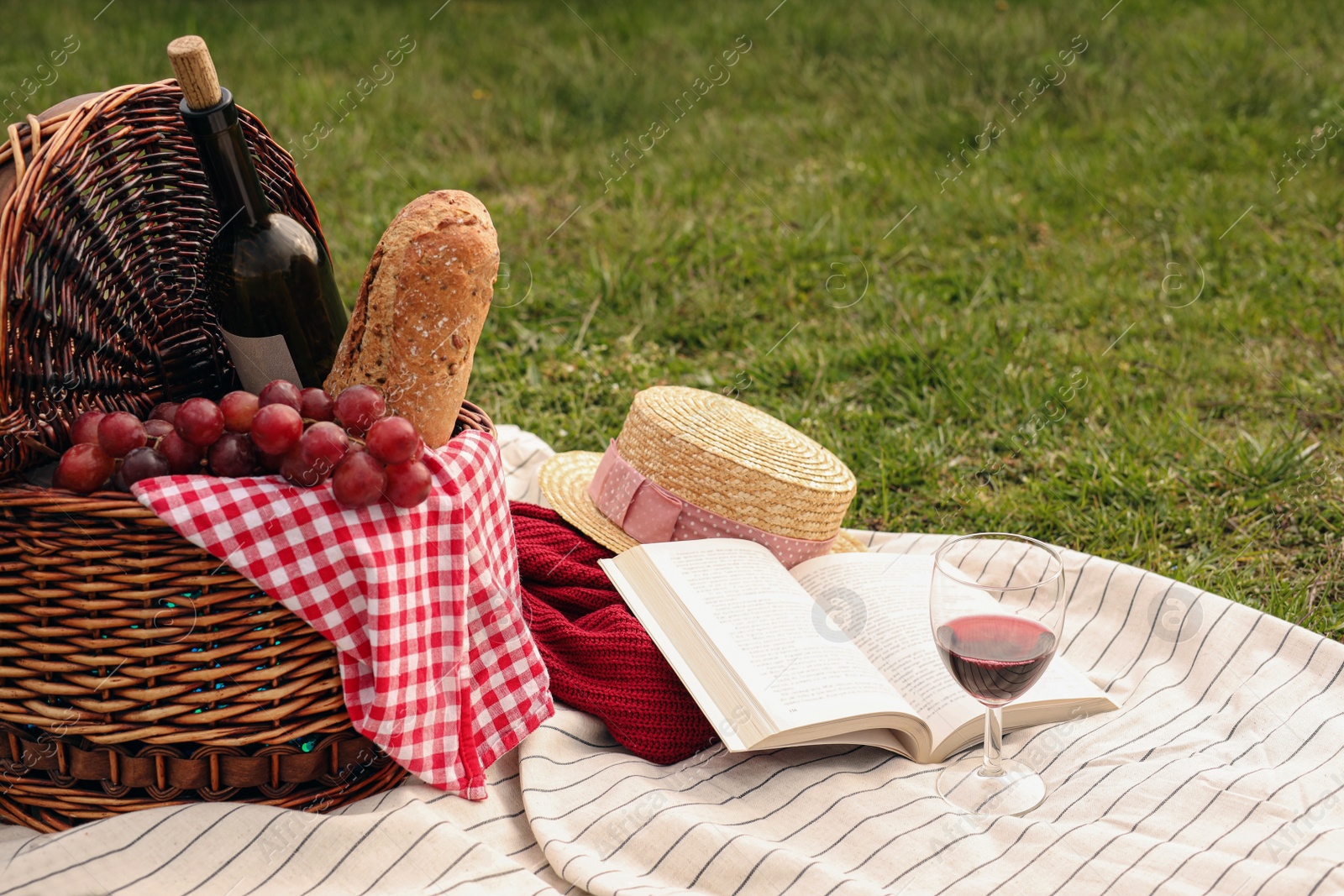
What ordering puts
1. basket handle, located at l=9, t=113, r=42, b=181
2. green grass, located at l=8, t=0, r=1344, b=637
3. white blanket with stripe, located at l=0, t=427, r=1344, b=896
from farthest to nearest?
green grass, located at l=8, t=0, r=1344, b=637 → white blanket with stripe, located at l=0, t=427, r=1344, b=896 → basket handle, located at l=9, t=113, r=42, b=181

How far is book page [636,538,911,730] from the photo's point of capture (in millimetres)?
1962

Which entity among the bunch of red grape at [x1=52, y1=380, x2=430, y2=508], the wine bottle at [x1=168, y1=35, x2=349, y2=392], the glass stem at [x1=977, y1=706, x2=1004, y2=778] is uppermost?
the wine bottle at [x1=168, y1=35, x2=349, y2=392]

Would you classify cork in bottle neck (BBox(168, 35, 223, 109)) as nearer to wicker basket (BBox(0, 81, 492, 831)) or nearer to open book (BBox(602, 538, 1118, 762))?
wicker basket (BBox(0, 81, 492, 831))

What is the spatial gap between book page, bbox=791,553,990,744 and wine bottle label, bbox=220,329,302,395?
3.77 ft

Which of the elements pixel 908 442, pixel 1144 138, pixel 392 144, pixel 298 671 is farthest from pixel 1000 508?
pixel 392 144

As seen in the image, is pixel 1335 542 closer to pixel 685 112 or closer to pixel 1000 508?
pixel 1000 508

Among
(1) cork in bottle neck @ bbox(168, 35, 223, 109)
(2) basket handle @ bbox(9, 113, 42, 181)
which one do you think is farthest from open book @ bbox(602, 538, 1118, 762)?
(2) basket handle @ bbox(9, 113, 42, 181)

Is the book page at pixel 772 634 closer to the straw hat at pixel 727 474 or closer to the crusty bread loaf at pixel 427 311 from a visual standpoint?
the straw hat at pixel 727 474

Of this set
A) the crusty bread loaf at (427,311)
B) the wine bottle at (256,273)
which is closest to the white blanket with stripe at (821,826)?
the crusty bread loaf at (427,311)

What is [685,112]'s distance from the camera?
19.0 feet

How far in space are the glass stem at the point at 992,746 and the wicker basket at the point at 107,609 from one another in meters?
1.02

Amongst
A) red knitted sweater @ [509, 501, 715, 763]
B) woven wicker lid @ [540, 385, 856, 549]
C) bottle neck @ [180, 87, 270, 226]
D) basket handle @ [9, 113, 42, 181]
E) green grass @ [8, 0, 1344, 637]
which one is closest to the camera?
basket handle @ [9, 113, 42, 181]

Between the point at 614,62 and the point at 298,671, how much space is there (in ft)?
16.4

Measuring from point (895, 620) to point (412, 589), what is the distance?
1.04m
